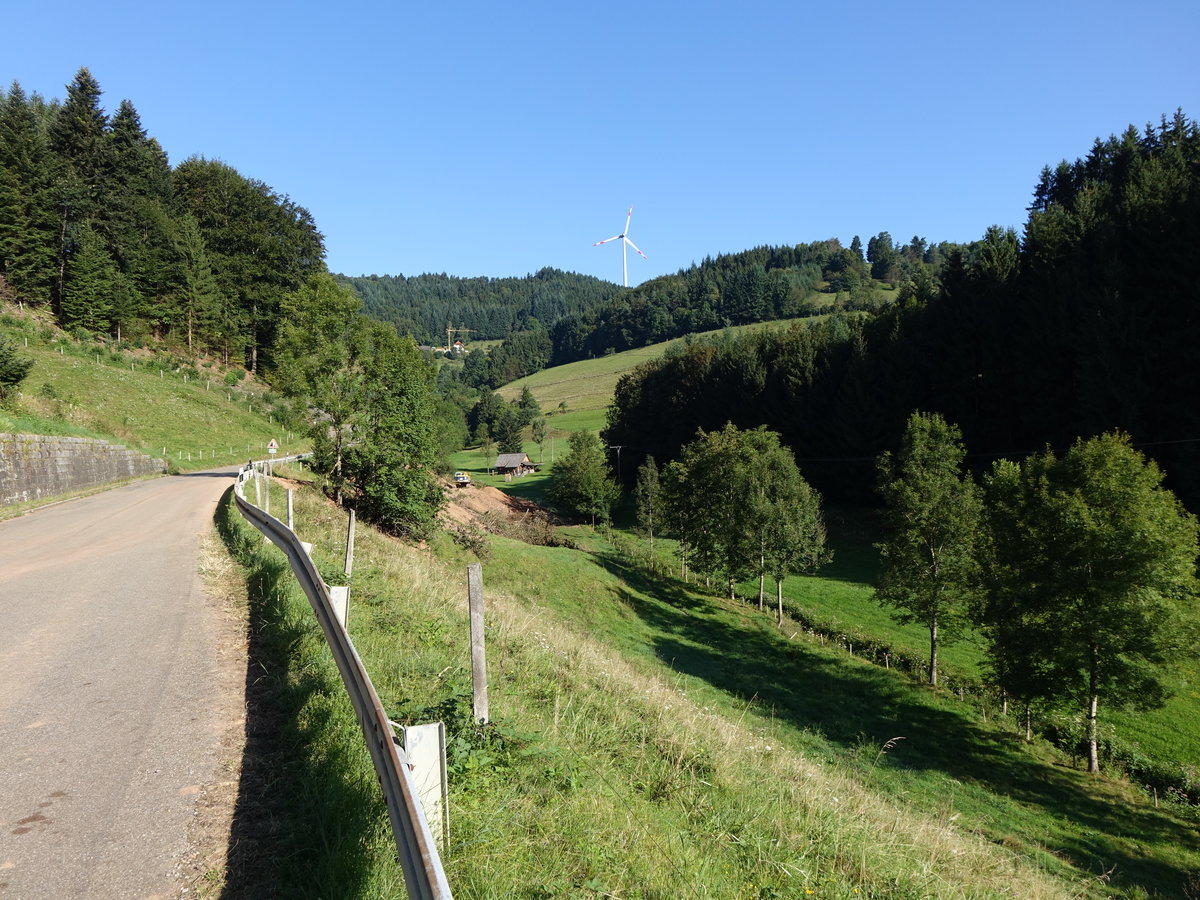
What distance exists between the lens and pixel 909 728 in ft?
86.7

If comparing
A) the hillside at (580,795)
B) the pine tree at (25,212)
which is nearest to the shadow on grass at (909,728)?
the hillside at (580,795)

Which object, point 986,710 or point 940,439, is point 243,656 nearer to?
point 986,710

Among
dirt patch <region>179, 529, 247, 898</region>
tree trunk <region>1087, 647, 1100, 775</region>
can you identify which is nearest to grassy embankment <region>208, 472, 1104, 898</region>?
dirt patch <region>179, 529, 247, 898</region>

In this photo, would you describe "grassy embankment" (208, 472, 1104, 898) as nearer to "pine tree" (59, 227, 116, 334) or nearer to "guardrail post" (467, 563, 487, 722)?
"guardrail post" (467, 563, 487, 722)

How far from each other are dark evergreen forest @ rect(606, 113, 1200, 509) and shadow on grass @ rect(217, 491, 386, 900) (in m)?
47.2

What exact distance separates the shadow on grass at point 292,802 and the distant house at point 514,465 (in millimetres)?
110633

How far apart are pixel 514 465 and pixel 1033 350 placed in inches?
3302

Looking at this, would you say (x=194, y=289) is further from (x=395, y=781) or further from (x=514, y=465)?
(x=395, y=781)

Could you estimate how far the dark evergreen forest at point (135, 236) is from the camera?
5197cm

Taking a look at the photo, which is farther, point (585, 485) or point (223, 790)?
point (585, 485)

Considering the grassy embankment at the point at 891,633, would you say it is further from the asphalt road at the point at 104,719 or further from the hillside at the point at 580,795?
the asphalt road at the point at 104,719

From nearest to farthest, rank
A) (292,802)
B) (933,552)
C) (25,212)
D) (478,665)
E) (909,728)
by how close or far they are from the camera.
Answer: (292,802), (478,665), (909,728), (933,552), (25,212)

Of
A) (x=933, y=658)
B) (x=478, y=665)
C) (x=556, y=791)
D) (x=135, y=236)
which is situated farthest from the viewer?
(x=135, y=236)

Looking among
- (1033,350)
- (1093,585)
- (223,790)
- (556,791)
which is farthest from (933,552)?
(223,790)
